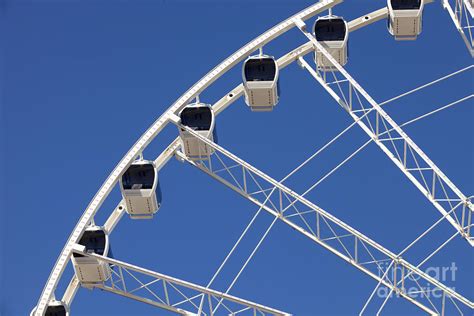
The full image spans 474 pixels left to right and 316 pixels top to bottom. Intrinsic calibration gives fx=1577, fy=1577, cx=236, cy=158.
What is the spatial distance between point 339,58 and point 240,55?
120 inches

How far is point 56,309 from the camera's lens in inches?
1549

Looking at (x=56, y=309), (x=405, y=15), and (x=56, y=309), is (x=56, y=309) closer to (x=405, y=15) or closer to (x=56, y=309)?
(x=56, y=309)

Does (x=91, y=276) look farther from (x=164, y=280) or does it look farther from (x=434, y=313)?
(x=434, y=313)

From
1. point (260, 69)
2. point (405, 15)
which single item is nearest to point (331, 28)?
point (405, 15)

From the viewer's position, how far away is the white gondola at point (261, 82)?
41.9 meters

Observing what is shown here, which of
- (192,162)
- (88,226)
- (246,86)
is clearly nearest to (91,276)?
(88,226)

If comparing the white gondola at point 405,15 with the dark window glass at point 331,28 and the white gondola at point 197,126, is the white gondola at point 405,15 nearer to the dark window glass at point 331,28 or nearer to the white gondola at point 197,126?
the dark window glass at point 331,28

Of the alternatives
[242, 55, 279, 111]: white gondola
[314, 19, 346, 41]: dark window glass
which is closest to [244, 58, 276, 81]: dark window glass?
[242, 55, 279, 111]: white gondola

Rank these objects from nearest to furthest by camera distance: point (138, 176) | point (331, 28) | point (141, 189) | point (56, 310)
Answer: point (56, 310) < point (138, 176) < point (141, 189) < point (331, 28)

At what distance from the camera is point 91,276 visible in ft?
132

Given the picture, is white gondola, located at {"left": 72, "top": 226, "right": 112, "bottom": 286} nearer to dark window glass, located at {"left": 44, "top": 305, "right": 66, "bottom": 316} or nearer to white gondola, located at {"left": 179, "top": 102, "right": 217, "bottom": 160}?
dark window glass, located at {"left": 44, "top": 305, "right": 66, "bottom": 316}

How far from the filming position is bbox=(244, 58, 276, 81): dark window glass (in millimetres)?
41844

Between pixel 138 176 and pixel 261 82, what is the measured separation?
4289 millimetres

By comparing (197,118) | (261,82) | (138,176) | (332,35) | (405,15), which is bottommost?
(138,176)
